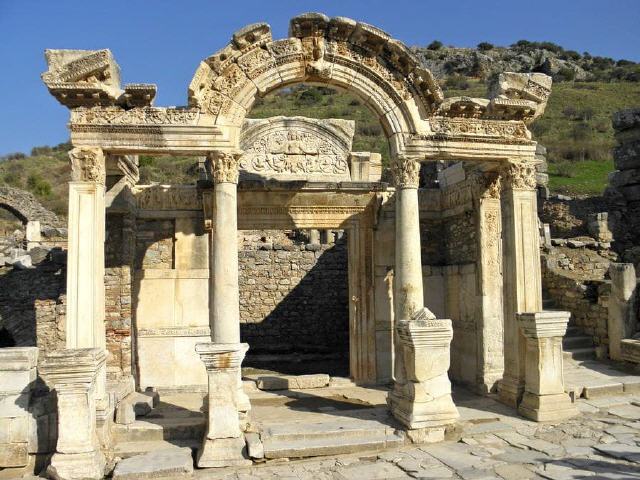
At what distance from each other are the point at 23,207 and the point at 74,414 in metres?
17.8

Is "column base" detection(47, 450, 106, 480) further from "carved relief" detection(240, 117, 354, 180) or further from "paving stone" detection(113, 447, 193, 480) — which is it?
"carved relief" detection(240, 117, 354, 180)

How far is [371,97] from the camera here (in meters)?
8.79

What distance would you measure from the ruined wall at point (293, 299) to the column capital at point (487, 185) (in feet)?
24.8

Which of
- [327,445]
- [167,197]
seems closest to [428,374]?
[327,445]

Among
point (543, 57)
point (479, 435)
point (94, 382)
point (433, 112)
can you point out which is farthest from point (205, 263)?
point (543, 57)

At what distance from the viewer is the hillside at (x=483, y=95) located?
1320 inches

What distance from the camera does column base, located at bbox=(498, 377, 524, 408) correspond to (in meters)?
8.77

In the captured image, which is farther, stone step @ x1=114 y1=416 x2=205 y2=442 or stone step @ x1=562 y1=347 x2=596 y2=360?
stone step @ x1=562 y1=347 x2=596 y2=360

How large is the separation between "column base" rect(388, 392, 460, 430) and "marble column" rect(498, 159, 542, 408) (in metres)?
1.82

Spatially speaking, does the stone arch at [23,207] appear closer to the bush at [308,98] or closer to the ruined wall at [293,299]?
the ruined wall at [293,299]

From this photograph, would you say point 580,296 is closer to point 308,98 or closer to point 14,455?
point 14,455

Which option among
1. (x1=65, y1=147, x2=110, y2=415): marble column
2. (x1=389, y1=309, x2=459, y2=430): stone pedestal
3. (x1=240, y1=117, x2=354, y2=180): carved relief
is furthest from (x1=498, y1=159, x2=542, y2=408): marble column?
(x1=65, y1=147, x2=110, y2=415): marble column

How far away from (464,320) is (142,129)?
7.02m

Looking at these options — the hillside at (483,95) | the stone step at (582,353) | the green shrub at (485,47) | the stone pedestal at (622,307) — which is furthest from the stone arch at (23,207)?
the green shrub at (485,47)
